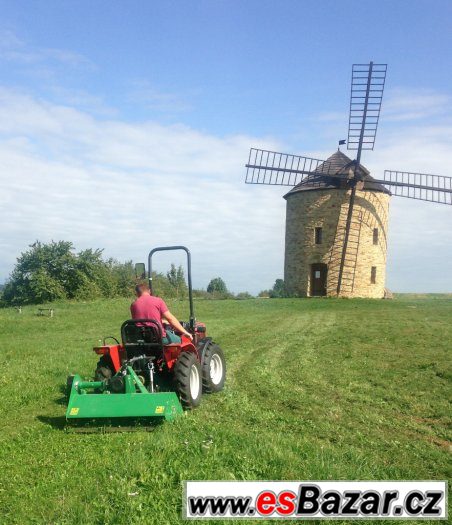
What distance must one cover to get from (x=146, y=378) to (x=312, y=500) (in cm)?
331

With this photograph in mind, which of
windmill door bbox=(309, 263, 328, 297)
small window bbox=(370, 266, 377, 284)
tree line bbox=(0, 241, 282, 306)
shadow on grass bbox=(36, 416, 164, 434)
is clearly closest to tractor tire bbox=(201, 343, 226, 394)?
shadow on grass bbox=(36, 416, 164, 434)

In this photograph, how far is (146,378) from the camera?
6.92 m

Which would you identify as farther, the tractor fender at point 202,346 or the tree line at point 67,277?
the tree line at point 67,277

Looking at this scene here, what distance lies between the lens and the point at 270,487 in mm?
4203

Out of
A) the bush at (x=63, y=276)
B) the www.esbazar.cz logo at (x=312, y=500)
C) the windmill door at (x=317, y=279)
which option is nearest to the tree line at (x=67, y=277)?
the bush at (x=63, y=276)

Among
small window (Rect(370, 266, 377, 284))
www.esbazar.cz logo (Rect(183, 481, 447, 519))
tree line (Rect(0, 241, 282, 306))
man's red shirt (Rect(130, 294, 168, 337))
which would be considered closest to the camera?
www.esbazar.cz logo (Rect(183, 481, 447, 519))

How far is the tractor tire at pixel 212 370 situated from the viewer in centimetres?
765

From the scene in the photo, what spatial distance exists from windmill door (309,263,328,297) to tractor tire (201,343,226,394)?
1135 inches

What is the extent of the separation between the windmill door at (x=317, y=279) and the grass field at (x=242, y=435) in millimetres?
23986

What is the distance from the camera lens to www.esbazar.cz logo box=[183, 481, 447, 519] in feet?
13.0

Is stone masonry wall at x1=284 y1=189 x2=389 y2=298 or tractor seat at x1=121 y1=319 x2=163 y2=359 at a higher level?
stone masonry wall at x1=284 y1=189 x2=389 y2=298

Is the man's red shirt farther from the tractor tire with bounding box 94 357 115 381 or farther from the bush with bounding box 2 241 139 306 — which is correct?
the bush with bounding box 2 241 139 306

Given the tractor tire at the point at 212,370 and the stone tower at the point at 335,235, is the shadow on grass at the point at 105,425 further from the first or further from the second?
the stone tower at the point at 335,235

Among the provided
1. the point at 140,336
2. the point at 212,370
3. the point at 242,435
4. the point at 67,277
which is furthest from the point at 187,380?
the point at 67,277
